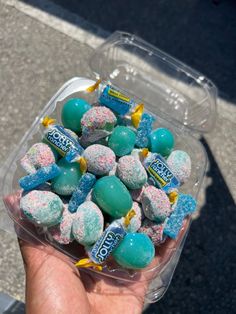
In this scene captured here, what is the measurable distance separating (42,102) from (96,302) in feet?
3.45

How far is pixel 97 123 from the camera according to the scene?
1342 mm

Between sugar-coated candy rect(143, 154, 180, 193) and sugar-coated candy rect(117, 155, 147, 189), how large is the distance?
0.10ft

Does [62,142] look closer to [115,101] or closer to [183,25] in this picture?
[115,101]

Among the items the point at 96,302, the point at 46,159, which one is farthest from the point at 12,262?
the point at 46,159

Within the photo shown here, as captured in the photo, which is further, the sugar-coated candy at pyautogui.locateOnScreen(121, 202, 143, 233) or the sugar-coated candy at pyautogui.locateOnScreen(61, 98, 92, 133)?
the sugar-coated candy at pyautogui.locateOnScreen(61, 98, 92, 133)

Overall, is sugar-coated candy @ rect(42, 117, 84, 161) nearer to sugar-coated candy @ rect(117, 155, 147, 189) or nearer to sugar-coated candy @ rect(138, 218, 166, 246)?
sugar-coated candy @ rect(117, 155, 147, 189)

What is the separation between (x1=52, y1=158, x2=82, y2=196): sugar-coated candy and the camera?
1.32 m

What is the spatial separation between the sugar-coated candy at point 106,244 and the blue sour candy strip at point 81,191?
0.13 m

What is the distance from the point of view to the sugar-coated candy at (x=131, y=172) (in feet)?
4.31

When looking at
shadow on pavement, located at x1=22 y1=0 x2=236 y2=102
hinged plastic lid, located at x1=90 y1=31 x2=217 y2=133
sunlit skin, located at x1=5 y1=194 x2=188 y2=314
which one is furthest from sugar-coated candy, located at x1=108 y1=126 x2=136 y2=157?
shadow on pavement, located at x1=22 y1=0 x2=236 y2=102

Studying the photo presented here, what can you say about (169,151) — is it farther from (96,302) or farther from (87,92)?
(96,302)

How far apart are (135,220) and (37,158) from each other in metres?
0.35

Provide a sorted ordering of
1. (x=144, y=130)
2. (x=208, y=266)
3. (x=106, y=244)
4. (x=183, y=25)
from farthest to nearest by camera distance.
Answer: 1. (x=183, y=25)
2. (x=208, y=266)
3. (x=144, y=130)
4. (x=106, y=244)

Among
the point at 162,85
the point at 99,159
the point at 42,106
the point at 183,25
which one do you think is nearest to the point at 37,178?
the point at 99,159
